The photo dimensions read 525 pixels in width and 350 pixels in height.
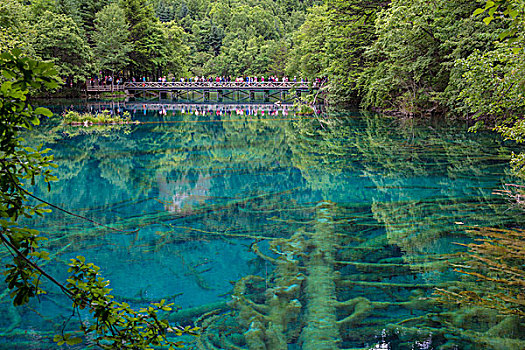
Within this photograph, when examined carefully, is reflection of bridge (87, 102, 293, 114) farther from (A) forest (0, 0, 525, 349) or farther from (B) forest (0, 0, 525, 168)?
(A) forest (0, 0, 525, 349)

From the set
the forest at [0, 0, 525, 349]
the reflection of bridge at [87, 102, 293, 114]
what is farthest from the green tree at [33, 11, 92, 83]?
the forest at [0, 0, 525, 349]

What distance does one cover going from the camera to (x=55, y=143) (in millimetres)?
14516

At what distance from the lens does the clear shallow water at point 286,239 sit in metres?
3.60

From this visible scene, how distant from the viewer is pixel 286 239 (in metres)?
5.53

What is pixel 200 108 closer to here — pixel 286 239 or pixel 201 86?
pixel 201 86

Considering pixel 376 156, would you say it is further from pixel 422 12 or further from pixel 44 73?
pixel 44 73

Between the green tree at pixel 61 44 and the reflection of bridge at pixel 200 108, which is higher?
the green tree at pixel 61 44

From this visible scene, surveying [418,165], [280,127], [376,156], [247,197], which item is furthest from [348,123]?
[247,197]

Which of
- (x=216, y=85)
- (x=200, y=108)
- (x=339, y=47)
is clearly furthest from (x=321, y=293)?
(x=216, y=85)

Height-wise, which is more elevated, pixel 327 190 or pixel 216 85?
pixel 216 85

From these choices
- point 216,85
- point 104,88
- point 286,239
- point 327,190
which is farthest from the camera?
point 104,88

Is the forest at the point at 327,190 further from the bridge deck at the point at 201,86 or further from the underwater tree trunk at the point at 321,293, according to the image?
the bridge deck at the point at 201,86

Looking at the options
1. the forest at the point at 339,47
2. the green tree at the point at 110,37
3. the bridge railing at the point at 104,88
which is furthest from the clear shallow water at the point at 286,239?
the bridge railing at the point at 104,88

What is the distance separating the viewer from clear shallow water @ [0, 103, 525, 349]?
3.60m
